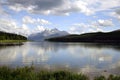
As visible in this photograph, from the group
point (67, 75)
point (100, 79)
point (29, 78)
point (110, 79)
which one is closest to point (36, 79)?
point (29, 78)

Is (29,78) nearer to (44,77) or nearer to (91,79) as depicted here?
(44,77)

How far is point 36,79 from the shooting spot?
2155 centimetres

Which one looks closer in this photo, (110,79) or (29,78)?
(29,78)

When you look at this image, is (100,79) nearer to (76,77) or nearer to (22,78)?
(76,77)

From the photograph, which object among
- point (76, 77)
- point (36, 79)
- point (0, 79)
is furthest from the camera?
point (76, 77)

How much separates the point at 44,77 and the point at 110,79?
7801 millimetres

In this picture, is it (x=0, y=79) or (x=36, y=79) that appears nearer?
(x=0, y=79)

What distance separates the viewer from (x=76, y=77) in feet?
75.9

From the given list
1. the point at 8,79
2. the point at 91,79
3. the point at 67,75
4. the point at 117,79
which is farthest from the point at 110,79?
the point at 8,79

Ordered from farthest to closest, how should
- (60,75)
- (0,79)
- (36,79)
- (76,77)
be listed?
(60,75) → (76,77) → (36,79) → (0,79)

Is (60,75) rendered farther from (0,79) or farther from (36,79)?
(0,79)

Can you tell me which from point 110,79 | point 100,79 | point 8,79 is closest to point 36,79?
point 8,79

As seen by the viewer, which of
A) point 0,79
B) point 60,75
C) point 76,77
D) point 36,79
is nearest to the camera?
point 0,79

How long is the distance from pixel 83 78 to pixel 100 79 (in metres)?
1.93
